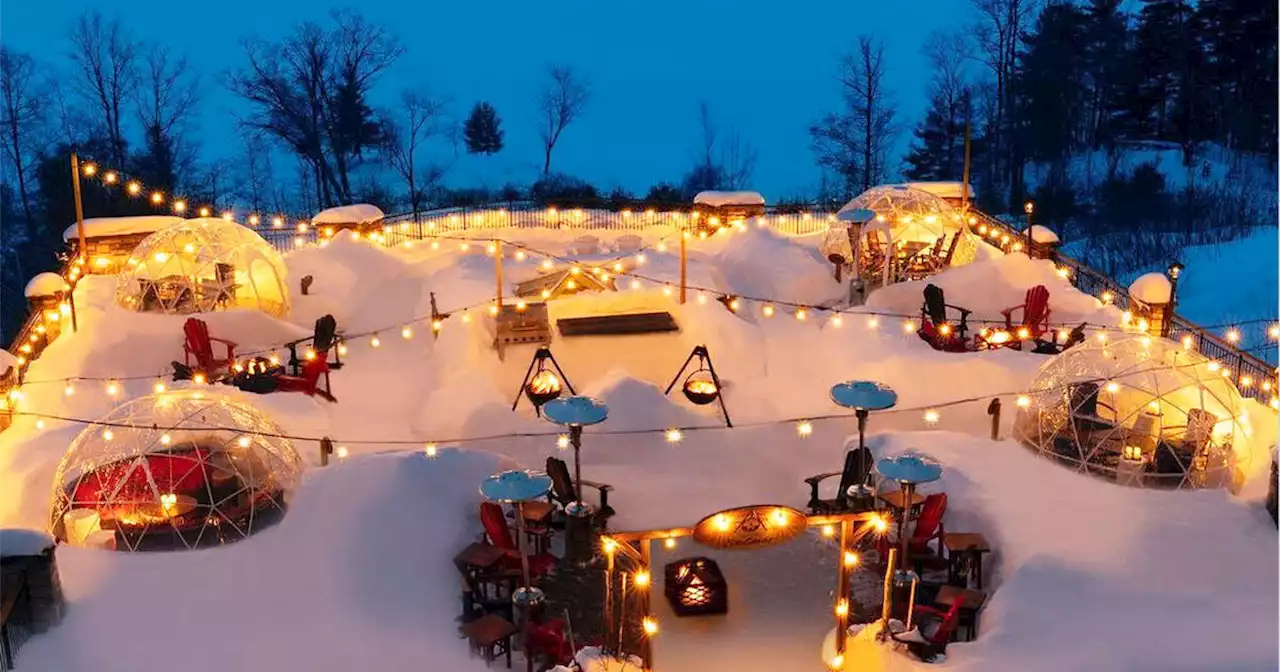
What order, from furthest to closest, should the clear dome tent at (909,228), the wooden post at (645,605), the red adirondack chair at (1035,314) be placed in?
the clear dome tent at (909,228) → the red adirondack chair at (1035,314) → the wooden post at (645,605)

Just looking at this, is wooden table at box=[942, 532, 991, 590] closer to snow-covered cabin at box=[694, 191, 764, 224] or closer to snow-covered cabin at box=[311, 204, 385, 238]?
snow-covered cabin at box=[694, 191, 764, 224]

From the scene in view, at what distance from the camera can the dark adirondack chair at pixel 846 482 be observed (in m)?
12.4

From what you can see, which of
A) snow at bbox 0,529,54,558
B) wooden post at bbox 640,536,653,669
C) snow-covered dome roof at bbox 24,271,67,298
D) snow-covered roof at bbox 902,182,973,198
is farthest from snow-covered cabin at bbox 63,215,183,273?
snow-covered roof at bbox 902,182,973,198

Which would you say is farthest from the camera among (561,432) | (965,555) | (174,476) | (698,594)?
(561,432)

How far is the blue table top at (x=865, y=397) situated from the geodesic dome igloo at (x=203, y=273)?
11.3 m

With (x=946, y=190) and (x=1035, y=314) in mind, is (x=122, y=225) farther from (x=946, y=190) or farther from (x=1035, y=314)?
(x=946, y=190)

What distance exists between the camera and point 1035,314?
17.4 meters

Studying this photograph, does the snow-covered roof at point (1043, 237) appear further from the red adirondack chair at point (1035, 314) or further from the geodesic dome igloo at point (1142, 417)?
the geodesic dome igloo at point (1142, 417)

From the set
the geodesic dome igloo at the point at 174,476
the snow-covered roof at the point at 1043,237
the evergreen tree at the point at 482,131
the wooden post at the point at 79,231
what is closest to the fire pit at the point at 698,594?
the geodesic dome igloo at the point at 174,476

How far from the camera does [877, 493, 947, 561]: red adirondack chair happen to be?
11.2 metres

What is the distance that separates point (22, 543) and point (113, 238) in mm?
13965

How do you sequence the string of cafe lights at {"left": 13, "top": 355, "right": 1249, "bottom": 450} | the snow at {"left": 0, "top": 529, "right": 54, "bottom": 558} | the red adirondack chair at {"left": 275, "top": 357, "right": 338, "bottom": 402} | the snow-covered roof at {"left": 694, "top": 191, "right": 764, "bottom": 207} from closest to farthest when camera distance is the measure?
the snow at {"left": 0, "top": 529, "right": 54, "bottom": 558} → the string of cafe lights at {"left": 13, "top": 355, "right": 1249, "bottom": 450} → the red adirondack chair at {"left": 275, "top": 357, "right": 338, "bottom": 402} → the snow-covered roof at {"left": 694, "top": 191, "right": 764, "bottom": 207}

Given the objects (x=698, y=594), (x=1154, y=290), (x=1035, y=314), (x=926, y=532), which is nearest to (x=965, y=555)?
(x=926, y=532)

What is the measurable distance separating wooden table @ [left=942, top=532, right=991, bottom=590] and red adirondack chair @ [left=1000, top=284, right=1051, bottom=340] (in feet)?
22.3
